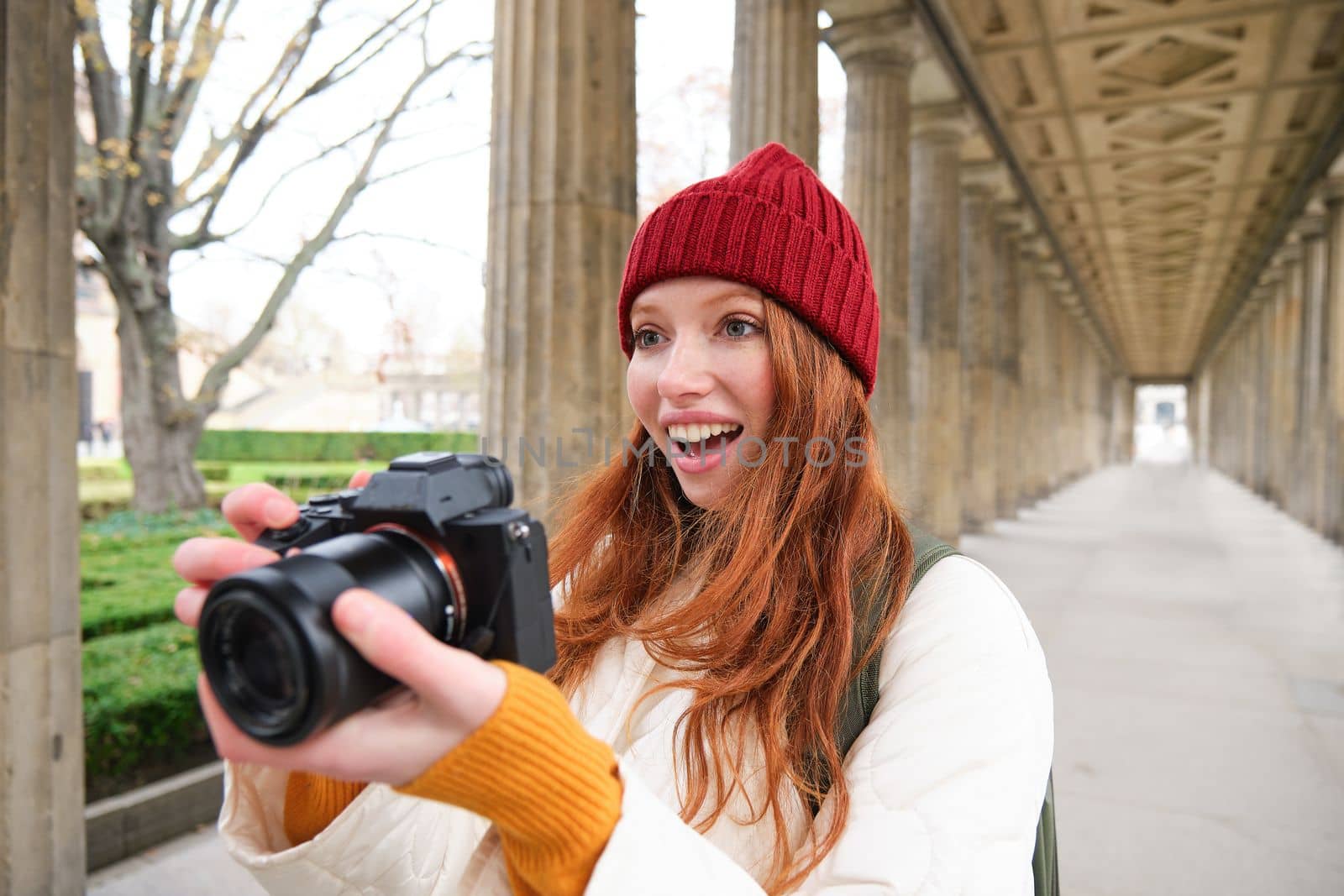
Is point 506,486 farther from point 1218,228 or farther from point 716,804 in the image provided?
point 1218,228

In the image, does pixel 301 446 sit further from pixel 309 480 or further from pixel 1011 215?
pixel 1011 215

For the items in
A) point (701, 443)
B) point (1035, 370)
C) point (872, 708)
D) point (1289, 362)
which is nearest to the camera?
point (872, 708)

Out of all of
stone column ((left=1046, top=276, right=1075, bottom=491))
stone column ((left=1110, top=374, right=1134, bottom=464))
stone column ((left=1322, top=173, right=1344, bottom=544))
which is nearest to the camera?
stone column ((left=1322, top=173, right=1344, bottom=544))

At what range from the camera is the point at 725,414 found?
1487 millimetres

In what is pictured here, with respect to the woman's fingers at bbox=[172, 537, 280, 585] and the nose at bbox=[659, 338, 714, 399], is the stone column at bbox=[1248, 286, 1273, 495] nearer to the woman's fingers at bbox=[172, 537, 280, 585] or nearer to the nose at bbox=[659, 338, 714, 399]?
the nose at bbox=[659, 338, 714, 399]

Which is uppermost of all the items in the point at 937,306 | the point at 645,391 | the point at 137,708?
the point at 937,306

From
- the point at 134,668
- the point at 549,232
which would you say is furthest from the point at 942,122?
the point at 134,668

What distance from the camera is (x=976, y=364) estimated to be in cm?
1580

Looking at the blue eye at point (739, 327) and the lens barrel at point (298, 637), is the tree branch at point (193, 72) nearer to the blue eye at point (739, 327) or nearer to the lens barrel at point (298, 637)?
the blue eye at point (739, 327)

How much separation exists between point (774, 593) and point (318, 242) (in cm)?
839

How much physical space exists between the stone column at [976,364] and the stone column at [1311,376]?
539 cm

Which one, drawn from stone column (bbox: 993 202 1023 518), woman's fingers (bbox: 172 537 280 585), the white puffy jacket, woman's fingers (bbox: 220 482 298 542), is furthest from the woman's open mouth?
stone column (bbox: 993 202 1023 518)

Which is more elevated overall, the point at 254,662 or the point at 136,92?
the point at 136,92

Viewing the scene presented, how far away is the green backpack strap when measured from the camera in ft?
4.13
